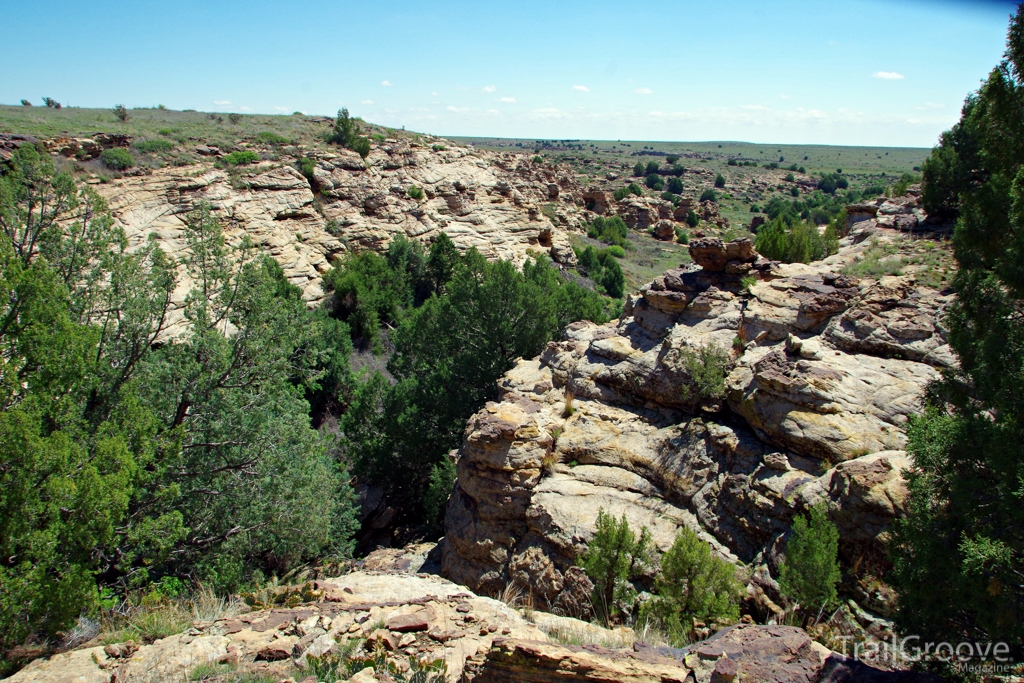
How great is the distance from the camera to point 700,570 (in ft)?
21.4

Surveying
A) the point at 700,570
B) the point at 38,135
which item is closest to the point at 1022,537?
the point at 700,570

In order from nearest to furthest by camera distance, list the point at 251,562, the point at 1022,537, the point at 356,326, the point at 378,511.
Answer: the point at 1022,537 < the point at 251,562 < the point at 378,511 < the point at 356,326

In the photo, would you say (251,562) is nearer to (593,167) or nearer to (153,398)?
(153,398)

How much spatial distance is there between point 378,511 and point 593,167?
76602mm

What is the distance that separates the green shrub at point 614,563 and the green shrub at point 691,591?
0.57 m

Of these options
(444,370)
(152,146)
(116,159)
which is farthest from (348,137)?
(444,370)

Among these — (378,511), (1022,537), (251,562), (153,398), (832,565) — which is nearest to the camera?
(1022,537)

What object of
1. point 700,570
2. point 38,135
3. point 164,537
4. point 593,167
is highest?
point 593,167

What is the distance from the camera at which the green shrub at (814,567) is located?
6.01 metres

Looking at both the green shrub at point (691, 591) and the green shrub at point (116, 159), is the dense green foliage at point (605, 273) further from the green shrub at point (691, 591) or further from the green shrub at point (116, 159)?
the green shrub at point (691, 591)

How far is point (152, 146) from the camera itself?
1240 inches

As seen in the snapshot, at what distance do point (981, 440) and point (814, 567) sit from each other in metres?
2.06

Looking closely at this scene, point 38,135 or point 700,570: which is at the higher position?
point 38,135

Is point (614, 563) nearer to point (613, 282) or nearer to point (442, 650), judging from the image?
point (442, 650)
